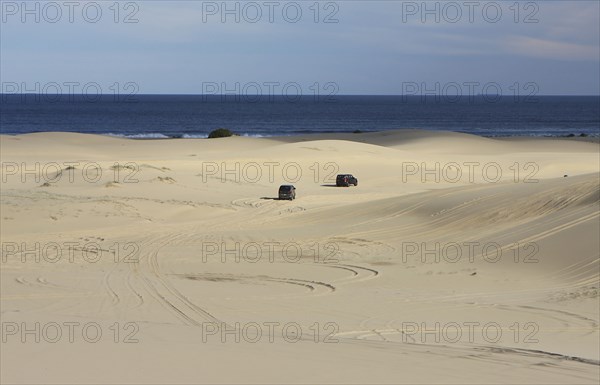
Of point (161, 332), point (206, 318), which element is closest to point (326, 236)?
point (206, 318)

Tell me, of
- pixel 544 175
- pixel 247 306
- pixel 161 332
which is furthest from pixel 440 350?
pixel 544 175

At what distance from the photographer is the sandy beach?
31.5ft

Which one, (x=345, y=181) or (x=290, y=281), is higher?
(x=345, y=181)

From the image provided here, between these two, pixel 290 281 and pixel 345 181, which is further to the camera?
pixel 345 181

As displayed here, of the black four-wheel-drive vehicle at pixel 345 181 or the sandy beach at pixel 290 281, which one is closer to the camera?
the sandy beach at pixel 290 281

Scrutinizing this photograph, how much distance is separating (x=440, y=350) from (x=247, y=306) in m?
4.90

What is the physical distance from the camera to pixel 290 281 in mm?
17812

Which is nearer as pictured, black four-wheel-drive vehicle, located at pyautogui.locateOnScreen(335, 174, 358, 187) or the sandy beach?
the sandy beach

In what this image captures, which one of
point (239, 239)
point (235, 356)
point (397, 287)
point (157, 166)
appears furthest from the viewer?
point (157, 166)

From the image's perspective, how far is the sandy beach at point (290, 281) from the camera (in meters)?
9.61

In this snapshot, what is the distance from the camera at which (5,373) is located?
890 centimetres

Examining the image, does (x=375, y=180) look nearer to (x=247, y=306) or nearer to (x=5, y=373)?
(x=247, y=306)

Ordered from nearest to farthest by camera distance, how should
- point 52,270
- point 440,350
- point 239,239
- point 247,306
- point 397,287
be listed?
point 440,350 → point 247,306 → point 397,287 → point 52,270 → point 239,239

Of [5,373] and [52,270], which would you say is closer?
[5,373]
